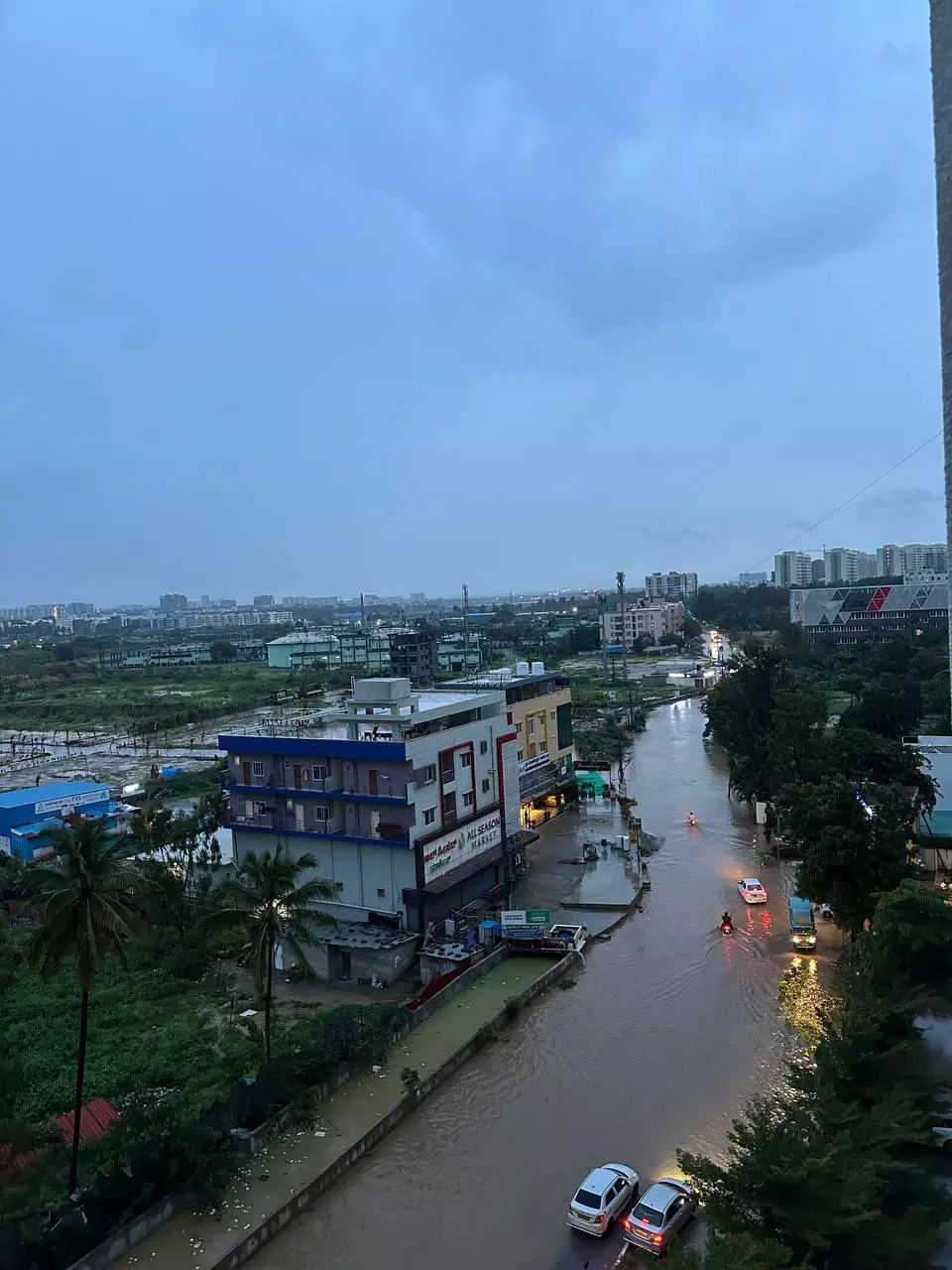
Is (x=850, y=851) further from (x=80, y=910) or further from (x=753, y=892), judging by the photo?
(x=80, y=910)

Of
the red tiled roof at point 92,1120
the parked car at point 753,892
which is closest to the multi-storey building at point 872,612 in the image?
the parked car at point 753,892

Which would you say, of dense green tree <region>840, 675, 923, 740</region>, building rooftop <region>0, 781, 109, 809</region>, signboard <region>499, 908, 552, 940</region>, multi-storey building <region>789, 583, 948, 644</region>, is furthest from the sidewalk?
multi-storey building <region>789, 583, 948, 644</region>

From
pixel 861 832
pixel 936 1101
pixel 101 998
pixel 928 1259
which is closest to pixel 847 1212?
pixel 928 1259

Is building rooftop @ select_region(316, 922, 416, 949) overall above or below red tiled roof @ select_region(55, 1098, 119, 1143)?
above

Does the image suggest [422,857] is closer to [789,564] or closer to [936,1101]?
[936,1101]

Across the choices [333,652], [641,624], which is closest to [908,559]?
[641,624]

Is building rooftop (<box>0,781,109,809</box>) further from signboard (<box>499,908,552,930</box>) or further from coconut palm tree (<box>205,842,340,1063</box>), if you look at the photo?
coconut palm tree (<box>205,842,340,1063</box>)
